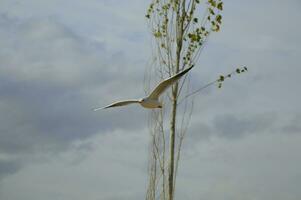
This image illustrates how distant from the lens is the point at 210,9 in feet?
23.5

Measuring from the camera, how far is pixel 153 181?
709 cm

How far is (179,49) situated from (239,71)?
721 mm

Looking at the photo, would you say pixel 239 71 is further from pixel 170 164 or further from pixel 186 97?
pixel 170 164

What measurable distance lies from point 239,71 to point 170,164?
131 cm

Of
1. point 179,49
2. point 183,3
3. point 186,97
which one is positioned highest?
point 183,3

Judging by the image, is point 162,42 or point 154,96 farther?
point 162,42

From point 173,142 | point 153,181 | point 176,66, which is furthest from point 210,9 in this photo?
point 153,181

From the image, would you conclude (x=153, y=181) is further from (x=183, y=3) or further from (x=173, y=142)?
(x=183, y=3)

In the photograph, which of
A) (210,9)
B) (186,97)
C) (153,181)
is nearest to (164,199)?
(153,181)

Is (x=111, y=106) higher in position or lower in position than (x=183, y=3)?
lower

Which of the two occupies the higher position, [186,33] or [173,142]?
[186,33]

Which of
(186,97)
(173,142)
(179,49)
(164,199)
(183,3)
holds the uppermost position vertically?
(183,3)

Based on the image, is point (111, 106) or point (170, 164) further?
A: point (170, 164)

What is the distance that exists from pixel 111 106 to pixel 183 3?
187 centimetres
